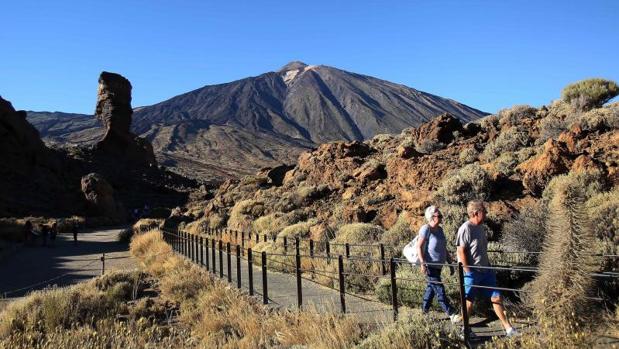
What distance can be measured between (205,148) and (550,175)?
5261 inches

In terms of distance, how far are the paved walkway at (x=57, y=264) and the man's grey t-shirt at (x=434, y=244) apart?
38.5 ft

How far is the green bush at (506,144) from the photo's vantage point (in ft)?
52.0

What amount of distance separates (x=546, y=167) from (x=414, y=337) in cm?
850

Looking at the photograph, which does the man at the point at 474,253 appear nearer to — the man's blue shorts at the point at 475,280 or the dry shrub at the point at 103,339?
the man's blue shorts at the point at 475,280

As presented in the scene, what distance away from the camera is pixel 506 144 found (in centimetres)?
1593

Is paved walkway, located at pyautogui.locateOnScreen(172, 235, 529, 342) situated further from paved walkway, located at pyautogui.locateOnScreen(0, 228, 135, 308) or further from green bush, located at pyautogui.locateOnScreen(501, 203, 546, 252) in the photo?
paved walkway, located at pyautogui.locateOnScreen(0, 228, 135, 308)

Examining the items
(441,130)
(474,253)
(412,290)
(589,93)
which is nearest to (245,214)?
(441,130)

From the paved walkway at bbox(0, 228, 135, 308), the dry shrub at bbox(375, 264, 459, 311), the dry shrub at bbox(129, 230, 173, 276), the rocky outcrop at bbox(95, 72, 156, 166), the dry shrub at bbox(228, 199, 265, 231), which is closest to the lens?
the dry shrub at bbox(375, 264, 459, 311)

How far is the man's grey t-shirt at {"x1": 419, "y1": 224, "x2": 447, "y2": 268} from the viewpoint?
6.79 metres

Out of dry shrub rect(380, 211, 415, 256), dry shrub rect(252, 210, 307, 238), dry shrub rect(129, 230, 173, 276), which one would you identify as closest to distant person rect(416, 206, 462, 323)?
dry shrub rect(380, 211, 415, 256)

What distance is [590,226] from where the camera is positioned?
434 cm

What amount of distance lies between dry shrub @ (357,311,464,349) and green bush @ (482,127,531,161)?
11360 millimetres

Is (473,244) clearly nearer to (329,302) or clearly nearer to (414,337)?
(414,337)

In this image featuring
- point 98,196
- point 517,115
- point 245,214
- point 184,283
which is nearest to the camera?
point 184,283
